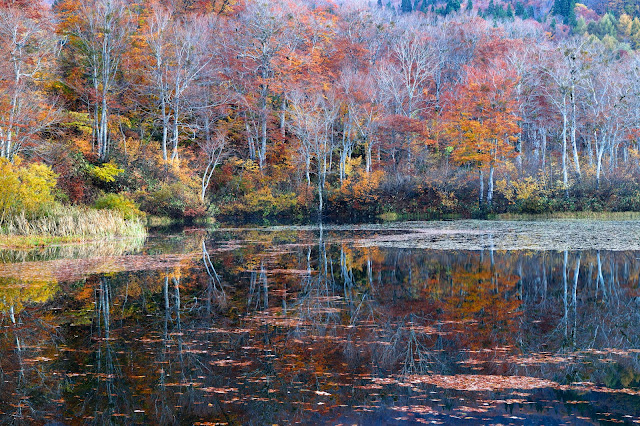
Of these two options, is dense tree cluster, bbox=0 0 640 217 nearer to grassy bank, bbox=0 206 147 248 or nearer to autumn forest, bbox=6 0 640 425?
autumn forest, bbox=6 0 640 425

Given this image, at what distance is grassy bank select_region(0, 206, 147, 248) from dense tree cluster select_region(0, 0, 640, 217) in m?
6.10

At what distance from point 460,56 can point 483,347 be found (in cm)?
5498

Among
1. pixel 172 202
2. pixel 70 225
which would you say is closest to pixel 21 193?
pixel 70 225

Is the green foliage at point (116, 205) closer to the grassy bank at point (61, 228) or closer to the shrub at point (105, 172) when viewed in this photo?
the shrub at point (105, 172)

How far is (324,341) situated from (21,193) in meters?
18.8

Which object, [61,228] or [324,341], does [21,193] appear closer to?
[61,228]

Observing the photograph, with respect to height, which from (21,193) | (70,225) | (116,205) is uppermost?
(21,193)

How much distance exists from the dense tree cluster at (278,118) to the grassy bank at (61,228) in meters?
6.10

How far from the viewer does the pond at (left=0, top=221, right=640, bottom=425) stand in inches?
209

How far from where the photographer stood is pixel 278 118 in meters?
44.3

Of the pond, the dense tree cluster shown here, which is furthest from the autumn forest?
the dense tree cluster

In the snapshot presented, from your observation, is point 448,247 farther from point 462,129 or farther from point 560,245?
point 462,129

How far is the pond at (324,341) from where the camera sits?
209 inches

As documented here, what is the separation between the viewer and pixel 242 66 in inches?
1671
